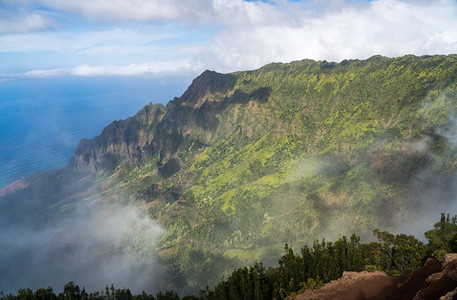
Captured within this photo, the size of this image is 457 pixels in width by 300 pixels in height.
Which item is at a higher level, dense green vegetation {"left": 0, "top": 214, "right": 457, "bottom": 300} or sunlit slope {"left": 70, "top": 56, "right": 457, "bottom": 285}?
sunlit slope {"left": 70, "top": 56, "right": 457, "bottom": 285}

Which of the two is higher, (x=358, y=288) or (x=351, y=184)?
(x=351, y=184)

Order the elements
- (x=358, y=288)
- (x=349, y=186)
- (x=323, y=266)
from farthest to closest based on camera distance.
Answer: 1. (x=349, y=186)
2. (x=323, y=266)
3. (x=358, y=288)

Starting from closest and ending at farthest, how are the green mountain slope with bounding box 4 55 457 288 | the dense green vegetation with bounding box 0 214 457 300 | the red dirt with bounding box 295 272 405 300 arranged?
1. the red dirt with bounding box 295 272 405 300
2. the dense green vegetation with bounding box 0 214 457 300
3. the green mountain slope with bounding box 4 55 457 288

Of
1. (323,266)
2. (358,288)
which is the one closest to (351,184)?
(323,266)

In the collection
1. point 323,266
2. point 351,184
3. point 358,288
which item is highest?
point 351,184

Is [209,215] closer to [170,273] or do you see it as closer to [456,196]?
[170,273]

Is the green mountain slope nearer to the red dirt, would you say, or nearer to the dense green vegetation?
the dense green vegetation

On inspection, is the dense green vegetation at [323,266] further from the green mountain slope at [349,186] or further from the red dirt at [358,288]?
the green mountain slope at [349,186]

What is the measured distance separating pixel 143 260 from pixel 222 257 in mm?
45733

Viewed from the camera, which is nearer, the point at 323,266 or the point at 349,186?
the point at 323,266

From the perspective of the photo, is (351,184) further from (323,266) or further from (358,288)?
(358,288)

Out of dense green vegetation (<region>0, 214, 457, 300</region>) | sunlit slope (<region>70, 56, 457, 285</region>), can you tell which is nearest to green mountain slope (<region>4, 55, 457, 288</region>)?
sunlit slope (<region>70, 56, 457, 285</region>)

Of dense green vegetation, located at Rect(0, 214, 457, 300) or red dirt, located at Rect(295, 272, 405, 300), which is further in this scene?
dense green vegetation, located at Rect(0, 214, 457, 300)

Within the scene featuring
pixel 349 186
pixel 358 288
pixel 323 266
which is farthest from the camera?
pixel 349 186
